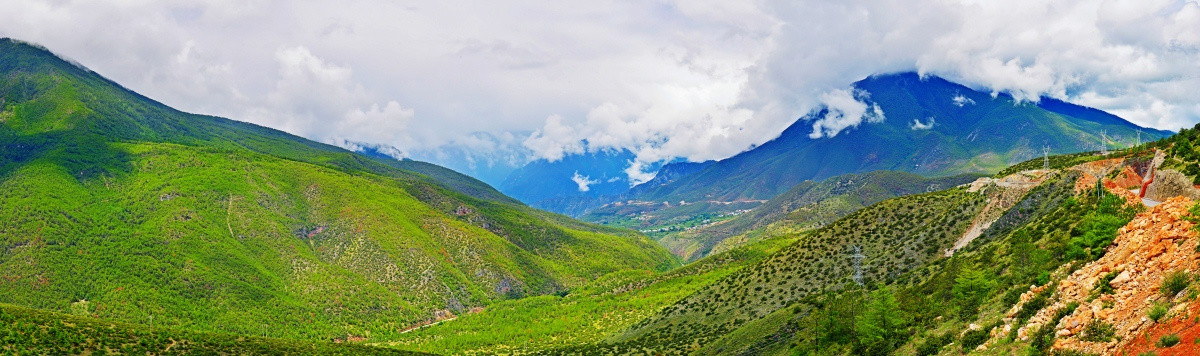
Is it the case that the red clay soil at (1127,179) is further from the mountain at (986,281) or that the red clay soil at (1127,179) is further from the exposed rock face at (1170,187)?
the exposed rock face at (1170,187)

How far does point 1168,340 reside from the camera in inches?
884

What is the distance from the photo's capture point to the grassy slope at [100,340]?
217ft

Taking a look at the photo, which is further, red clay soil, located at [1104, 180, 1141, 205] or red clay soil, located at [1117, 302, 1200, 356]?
red clay soil, located at [1104, 180, 1141, 205]

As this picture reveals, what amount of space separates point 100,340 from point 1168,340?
292 ft

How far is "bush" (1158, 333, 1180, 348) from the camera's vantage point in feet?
72.7

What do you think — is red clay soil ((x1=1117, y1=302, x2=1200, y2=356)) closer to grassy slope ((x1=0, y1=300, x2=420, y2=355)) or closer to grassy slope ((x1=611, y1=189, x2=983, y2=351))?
grassy slope ((x1=611, y1=189, x2=983, y2=351))

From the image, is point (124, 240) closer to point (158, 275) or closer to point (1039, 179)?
point (158, 275)

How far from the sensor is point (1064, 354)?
26641mm

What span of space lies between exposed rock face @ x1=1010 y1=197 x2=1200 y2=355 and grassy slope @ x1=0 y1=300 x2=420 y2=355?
8279 centimetres

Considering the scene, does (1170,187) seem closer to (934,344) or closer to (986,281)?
(986,281)

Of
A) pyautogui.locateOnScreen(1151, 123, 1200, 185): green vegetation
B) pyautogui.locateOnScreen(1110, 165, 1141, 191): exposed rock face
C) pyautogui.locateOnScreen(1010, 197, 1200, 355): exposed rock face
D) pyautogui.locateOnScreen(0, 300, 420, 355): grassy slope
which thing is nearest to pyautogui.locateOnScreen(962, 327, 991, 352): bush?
pyautogui.locateOnScreen(1010, 197, 1200, 355): exposed rock face

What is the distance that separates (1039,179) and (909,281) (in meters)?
18.9

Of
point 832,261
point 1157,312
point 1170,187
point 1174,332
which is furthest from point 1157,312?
point 832,261

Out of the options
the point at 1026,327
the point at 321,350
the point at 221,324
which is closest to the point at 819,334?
the point at 1026,327
